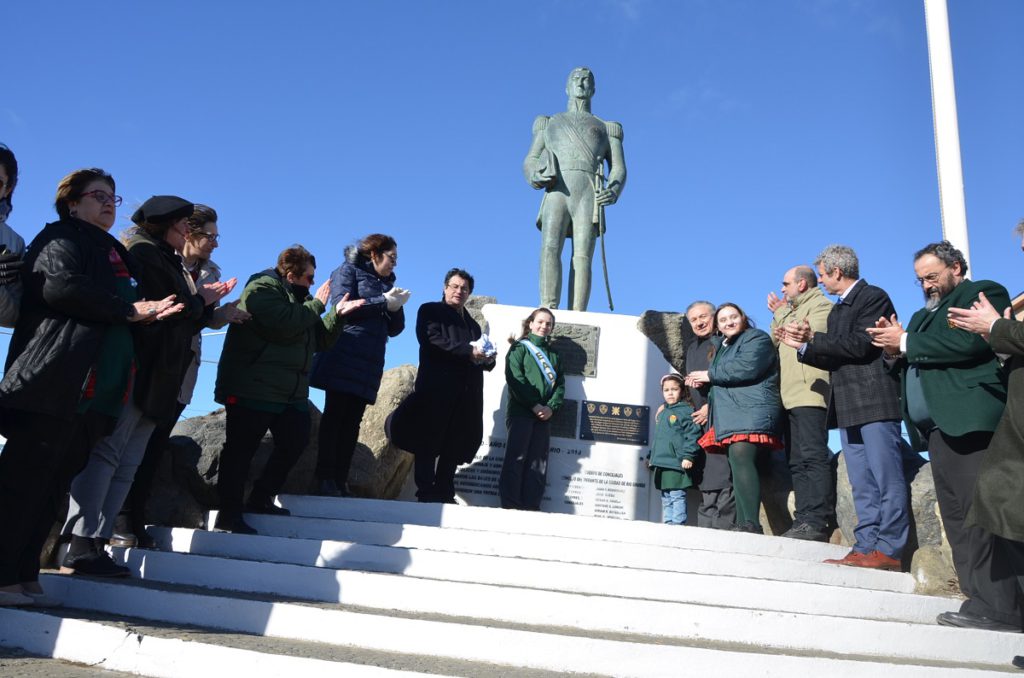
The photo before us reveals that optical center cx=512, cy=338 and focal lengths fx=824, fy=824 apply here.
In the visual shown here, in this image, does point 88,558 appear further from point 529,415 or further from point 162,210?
point 529,415

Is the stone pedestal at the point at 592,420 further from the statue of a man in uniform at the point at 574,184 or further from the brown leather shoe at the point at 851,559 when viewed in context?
the brown leather shoe at the point at 851,559

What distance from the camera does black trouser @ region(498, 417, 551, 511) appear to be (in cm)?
595

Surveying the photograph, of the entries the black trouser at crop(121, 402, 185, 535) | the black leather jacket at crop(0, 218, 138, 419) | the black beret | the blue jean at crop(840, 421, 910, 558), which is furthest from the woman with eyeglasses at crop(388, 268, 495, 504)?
the black leather jacket at crop(0, 218, 138, 419)

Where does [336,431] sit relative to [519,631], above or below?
above

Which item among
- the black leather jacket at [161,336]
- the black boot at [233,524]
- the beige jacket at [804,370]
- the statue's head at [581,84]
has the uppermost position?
the statue's head at [581,84]

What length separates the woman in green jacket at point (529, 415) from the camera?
5.98 metres

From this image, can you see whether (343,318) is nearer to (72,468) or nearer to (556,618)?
(72,468)

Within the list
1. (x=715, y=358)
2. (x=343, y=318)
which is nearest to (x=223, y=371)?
(x=343, y=318)

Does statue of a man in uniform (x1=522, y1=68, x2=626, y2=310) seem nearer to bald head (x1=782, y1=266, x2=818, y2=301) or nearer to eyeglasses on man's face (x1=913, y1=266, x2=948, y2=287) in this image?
bald head (x1=782, y1=266, x2=818, y2=301)

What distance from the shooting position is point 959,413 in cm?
369

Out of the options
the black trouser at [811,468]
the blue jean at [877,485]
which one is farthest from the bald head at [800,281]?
the blue jean at [877,485]

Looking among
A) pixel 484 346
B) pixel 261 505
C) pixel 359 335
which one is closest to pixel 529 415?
pixel 484 346

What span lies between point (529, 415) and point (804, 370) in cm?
194

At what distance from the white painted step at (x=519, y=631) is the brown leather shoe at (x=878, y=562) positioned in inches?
36.3
